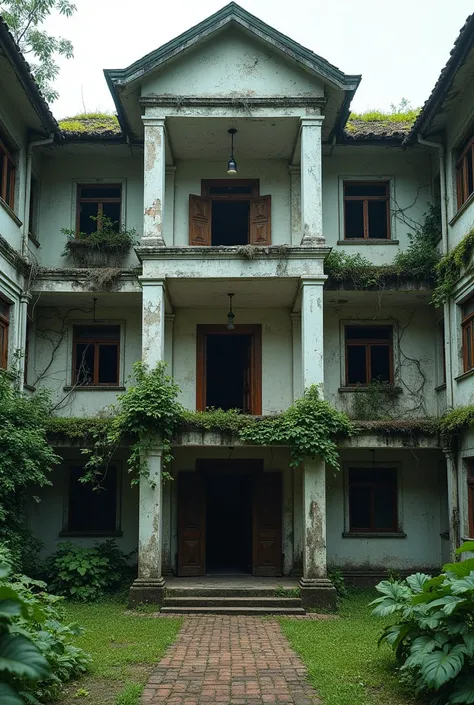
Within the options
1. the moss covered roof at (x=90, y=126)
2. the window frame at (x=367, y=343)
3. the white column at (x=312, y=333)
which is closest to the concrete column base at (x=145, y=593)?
the white column at (x=312, y=333)

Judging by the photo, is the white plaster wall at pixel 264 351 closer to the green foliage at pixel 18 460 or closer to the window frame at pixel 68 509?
the window frame at pixel 68 509

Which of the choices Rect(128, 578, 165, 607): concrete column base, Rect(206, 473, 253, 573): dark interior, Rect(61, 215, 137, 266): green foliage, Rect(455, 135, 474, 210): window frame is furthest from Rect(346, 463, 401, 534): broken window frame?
Rect(61, 215, 137, 266): green foliage

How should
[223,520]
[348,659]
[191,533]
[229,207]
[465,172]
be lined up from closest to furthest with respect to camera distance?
1. [348,659]
2. [465,172]
3. [191,533]
4. [229,207]
5. [223,520]

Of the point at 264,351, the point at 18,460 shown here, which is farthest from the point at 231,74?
the point at 18,460

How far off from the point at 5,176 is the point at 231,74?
5.06 m

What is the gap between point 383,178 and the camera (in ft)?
56.2

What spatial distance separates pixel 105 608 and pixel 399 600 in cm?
664

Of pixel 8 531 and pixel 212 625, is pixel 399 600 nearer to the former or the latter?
pixel 212 625

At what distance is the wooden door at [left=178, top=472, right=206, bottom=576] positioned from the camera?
1575 centimetres

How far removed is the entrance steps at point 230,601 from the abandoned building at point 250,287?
137 cm

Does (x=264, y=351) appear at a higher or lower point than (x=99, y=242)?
lower

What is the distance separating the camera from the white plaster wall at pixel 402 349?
16.6 meters

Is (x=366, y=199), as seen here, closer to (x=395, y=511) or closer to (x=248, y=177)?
(x=248, y=177)

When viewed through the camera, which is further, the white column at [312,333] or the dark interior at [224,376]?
the dark interior at [224,376]
